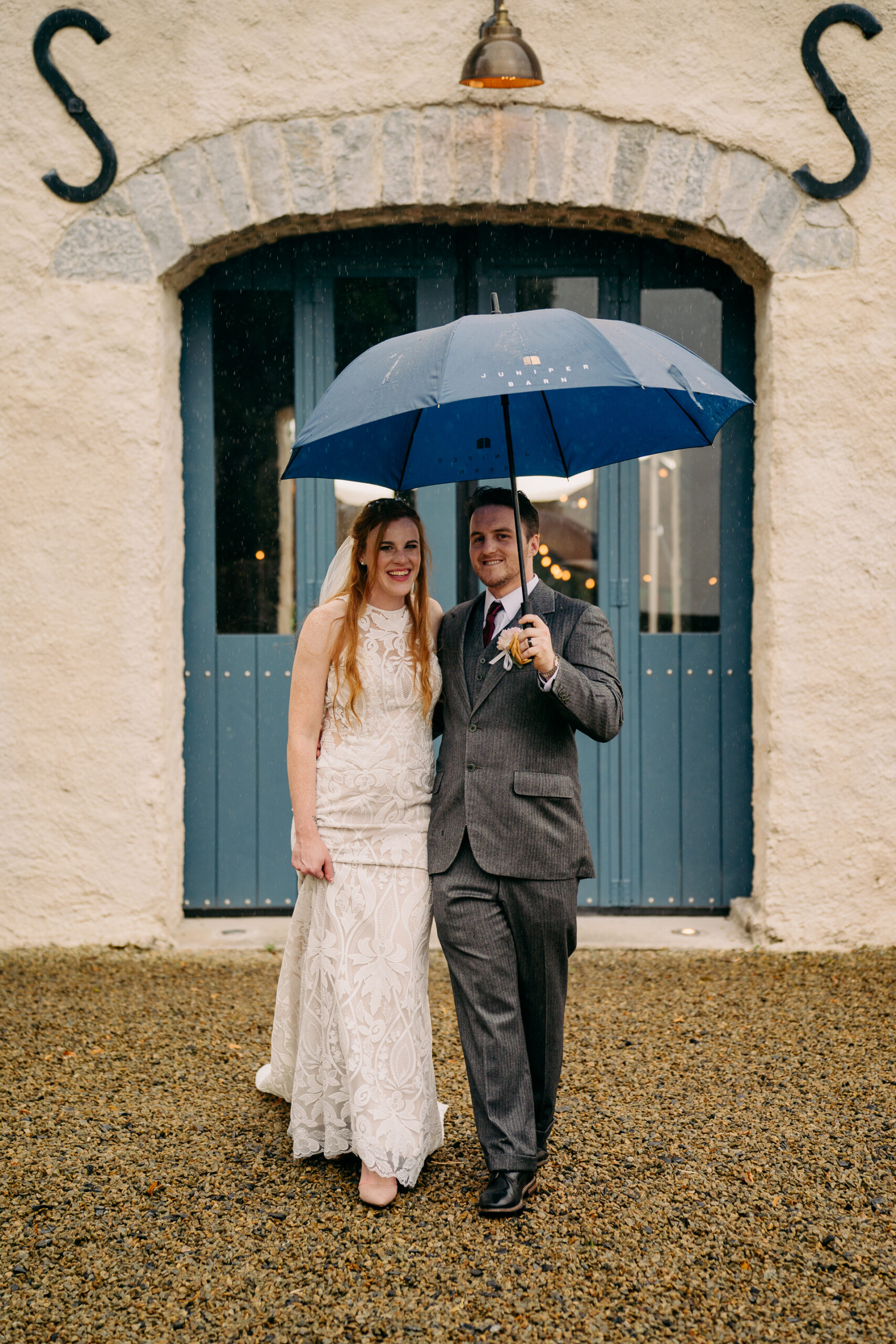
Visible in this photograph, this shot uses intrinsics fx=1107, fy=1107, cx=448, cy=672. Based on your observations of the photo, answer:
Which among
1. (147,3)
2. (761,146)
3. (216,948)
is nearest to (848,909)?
(216,948)

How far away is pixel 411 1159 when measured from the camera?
2.71m

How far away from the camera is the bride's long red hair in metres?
2.84

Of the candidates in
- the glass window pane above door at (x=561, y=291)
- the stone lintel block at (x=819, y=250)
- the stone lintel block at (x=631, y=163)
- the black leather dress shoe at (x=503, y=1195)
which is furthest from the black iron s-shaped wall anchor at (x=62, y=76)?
the black leather dress shoe at (x=503, y=1195)

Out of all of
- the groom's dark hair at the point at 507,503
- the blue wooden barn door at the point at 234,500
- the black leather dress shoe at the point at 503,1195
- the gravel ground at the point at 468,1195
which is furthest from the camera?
the blue wooden barn door at the point at 234,500

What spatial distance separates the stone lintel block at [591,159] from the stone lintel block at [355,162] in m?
0.83

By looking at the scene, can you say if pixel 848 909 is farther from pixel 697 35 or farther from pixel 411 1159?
pixel 697 35

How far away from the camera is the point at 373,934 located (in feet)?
9.16

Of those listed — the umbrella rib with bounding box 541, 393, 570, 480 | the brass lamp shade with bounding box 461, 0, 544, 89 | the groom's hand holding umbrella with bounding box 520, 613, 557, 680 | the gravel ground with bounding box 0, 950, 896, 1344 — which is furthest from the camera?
the brass lamp shade with bounding box 461, 0, 544, 89

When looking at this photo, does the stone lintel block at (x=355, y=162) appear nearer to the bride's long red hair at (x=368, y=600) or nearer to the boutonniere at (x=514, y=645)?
the bride's long red hair at (x=368, y=600)

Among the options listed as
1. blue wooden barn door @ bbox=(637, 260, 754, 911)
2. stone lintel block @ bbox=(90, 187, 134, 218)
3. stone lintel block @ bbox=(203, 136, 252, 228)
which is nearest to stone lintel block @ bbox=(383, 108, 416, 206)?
stone lintel block @ bbox=(203, 136, 252, 228)

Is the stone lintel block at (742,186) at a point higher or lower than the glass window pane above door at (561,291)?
higher

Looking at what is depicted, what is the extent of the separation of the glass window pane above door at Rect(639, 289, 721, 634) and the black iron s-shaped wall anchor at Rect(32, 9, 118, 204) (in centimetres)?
252

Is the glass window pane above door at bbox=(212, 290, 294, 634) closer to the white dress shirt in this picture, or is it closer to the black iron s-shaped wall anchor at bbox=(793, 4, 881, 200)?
the black iron s-shaped wall anchor at bbox=(793, 4, 881, 200)

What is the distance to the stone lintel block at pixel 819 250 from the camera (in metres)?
4.66
